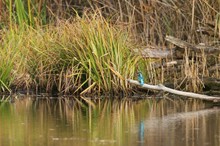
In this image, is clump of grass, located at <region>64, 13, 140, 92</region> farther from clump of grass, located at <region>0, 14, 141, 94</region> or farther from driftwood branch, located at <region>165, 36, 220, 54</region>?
driftwood branch, located at <region>165, 36, 220, 54</region>

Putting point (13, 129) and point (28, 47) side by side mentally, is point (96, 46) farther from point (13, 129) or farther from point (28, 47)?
point (13, 129)

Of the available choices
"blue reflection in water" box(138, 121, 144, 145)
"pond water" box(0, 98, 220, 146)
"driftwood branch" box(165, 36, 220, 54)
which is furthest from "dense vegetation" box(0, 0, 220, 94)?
"blue reflection in water" box(138, 121, 144, 145)

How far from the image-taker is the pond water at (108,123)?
347 inches

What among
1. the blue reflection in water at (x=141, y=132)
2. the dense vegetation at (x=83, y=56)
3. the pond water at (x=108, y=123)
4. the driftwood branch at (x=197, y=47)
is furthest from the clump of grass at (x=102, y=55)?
the blue reflection in water at (x=141, y=132)

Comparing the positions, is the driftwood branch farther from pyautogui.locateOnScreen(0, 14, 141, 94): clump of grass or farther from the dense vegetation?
pyautogui.locateOnScreen(0, 14, 141, 94): clump of grass

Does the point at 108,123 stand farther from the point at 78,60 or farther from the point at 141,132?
the point at 78,60

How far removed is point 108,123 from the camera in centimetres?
1034

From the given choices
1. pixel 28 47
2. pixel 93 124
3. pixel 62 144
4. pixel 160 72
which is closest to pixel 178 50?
pixel 160 72

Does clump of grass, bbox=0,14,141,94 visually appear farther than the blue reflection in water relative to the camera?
Yes

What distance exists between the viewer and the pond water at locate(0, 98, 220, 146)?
8812mm

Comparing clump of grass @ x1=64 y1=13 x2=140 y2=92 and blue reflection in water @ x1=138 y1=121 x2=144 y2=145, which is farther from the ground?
clump of grass @ x1=64 y1=13 x2=140 y2=92

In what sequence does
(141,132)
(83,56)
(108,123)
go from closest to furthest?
(141,132)
(108,123)
(83,56)

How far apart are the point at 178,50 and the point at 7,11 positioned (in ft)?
16.2

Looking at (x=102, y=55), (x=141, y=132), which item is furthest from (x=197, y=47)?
(x=141, y=132)
